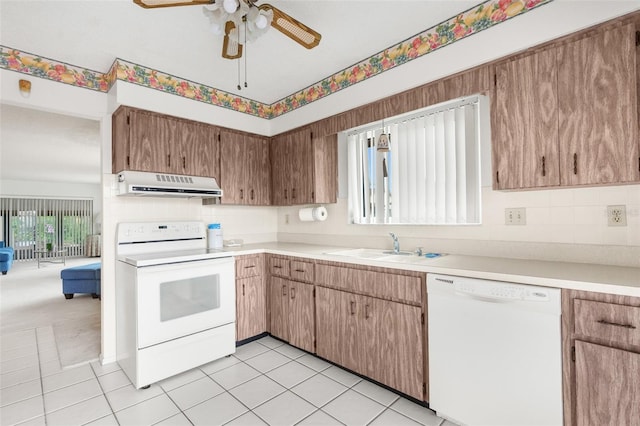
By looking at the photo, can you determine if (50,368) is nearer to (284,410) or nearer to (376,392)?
(284,410)

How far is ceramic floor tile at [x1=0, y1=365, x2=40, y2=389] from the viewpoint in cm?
239

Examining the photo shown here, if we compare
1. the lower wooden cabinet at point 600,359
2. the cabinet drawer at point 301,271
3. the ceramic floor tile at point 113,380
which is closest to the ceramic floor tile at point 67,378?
the ceramic floor tile at point 113,380

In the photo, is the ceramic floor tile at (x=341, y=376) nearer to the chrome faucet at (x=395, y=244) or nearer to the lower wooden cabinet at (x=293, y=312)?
the lower wooden cabinet at (x=293, y=312)

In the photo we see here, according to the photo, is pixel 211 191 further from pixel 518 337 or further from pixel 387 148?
pixel 518 337

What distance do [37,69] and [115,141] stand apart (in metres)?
0.74

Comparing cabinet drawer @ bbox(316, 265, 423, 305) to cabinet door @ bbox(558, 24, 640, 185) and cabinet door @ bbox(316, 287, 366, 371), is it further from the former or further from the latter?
cabinet door @ bbox(558, 24, 640, 185)

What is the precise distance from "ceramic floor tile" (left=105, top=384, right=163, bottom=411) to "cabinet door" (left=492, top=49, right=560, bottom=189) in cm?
276

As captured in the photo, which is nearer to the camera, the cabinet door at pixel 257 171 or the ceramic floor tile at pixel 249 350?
the ceramic floor tile at pixel 249 350

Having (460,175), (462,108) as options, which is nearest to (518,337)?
(460,175)

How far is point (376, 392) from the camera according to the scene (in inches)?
85.4

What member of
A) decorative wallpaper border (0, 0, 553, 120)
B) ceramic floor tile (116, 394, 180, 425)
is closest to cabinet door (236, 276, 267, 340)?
ceramic floor tile (116, 394, 180, 425)

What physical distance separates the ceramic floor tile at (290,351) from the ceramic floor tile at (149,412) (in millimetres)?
998

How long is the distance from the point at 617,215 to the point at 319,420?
6.87 feet

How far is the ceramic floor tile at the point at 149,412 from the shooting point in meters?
1.91
